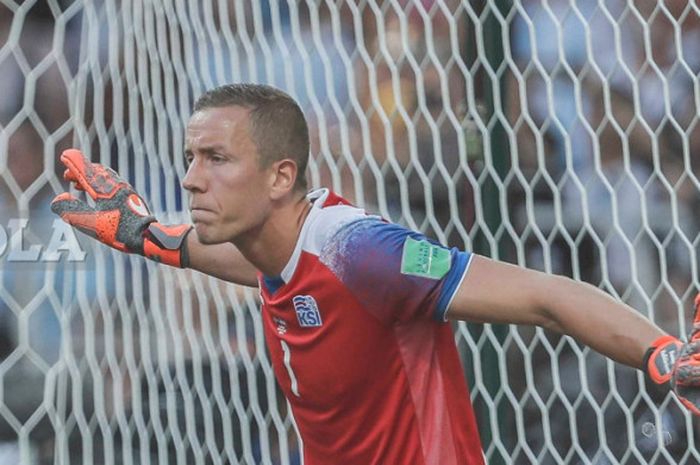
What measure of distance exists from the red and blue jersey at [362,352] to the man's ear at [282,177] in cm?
6

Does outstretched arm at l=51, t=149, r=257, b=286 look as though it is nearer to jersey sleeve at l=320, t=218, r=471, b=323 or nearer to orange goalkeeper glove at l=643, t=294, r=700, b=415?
jersey sleeve at l=320, t=218, r=471, b=323

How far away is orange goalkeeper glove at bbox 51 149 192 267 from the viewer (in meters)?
2.59

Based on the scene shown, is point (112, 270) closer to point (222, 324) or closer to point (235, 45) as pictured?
point (222, 324)

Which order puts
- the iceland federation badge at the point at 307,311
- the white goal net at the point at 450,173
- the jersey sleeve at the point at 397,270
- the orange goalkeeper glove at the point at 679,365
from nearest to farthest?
the orange goalkeeper glove at the point at 679,365 → the jersey sleeve at the point at 397,270 → the iceland federation badge at the point at 307,311 → the white goal net at the point at 450,173

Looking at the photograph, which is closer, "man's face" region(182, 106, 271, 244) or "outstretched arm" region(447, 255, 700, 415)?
"outstretched arm" region(447, 255, 700, 415)

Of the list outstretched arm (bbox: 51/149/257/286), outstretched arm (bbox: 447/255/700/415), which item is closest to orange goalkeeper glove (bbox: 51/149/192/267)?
outstretched arm (bbox: 51/149/257/286)

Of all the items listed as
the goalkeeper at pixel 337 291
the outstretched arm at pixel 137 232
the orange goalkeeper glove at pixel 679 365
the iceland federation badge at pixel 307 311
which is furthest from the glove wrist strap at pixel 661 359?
the outstretched arm at pixel 137 232

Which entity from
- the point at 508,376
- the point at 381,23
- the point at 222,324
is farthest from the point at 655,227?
the point at 222,324

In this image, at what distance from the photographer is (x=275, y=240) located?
2178 mm

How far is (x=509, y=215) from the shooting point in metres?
3.43

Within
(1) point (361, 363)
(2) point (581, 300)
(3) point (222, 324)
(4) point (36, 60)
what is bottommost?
(3) point (222, 324)

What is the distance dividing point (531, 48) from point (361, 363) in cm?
157

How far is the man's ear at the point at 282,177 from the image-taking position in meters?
2.20

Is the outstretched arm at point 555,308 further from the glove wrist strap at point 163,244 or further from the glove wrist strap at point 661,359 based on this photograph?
the glove wrist strap at point 163,244
